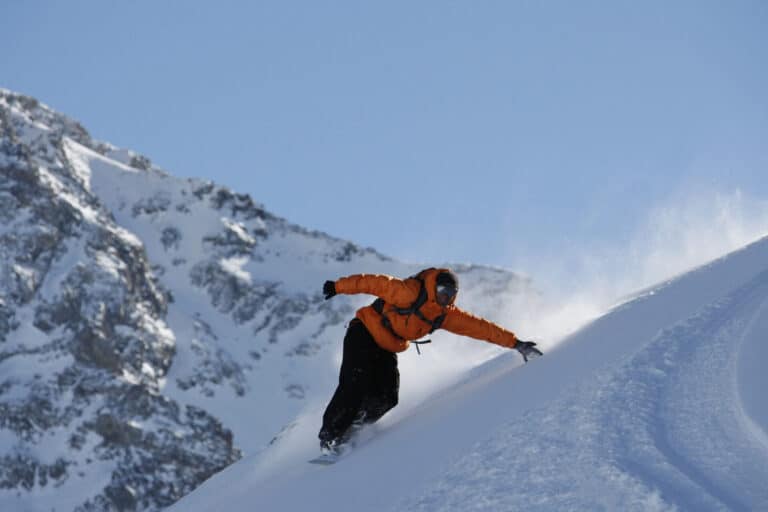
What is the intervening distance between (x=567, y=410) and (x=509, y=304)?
171741 mm

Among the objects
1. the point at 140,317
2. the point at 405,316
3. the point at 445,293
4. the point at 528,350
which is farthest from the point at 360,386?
the point at 140,317

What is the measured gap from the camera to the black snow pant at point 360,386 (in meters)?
7.59

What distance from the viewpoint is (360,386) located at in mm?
7805

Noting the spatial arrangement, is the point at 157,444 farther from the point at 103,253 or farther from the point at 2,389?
the point at 103,253

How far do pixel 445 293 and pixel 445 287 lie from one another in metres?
0.05

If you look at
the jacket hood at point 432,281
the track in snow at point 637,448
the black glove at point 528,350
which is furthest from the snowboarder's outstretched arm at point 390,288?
the track in snow at point 637,448

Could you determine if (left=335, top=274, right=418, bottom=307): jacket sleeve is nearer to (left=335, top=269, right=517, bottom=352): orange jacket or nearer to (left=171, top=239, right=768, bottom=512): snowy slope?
(left=335, top=269, right=517, bottom=352): orange jacket

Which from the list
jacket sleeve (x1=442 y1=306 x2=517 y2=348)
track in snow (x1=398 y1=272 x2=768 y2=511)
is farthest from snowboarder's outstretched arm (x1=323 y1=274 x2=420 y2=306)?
track in snow (x1=398 y1=272 x2=768 y2=511)

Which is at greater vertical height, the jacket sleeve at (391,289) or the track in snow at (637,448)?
the jacket sleeve at (391,289)

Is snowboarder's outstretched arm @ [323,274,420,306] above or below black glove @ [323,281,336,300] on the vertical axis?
below

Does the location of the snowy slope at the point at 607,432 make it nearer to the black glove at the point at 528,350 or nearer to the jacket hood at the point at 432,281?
the black glove at the point at 528,350

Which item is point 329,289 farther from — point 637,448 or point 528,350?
point 637,448

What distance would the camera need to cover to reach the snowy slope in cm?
399

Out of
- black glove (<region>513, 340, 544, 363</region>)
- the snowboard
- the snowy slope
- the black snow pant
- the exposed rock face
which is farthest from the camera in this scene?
the exposed rock face
